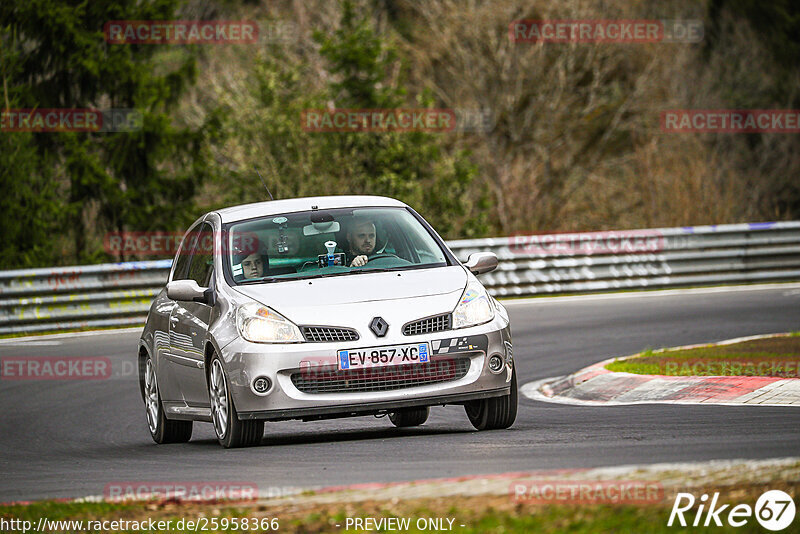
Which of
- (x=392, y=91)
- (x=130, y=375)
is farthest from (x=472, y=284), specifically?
(x=392, y=91)

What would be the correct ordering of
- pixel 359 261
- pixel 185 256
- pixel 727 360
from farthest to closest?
1. pixel 727 360
2. pixel 185 256
3. pixel 359 261

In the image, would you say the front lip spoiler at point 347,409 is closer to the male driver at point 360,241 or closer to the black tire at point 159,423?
the male driver at point 360,241

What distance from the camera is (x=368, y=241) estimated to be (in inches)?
412

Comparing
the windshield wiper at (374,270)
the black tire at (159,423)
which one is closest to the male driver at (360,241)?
the windshield wiper at (374,270)

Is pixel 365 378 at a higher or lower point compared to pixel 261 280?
lower

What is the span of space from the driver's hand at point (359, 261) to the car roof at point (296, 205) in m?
0.63

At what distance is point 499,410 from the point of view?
9820 millimetres

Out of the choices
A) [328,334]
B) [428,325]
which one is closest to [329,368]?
[328,334]

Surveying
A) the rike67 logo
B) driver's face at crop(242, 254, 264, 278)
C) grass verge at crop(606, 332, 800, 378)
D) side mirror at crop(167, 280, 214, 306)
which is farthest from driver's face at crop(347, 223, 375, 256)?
the rike67 logo

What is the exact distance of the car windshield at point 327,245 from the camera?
10102 mm

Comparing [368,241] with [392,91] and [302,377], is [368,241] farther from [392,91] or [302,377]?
[392,91]

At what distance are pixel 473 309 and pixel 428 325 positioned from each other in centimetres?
41

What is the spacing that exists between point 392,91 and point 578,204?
9.06 metres

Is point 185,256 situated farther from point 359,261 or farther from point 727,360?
point 727,360
